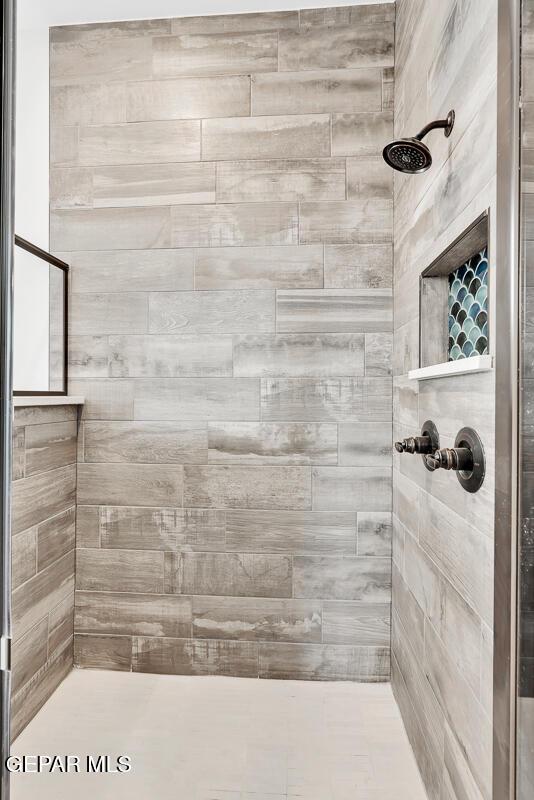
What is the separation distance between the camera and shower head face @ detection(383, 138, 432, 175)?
1304 millimetres

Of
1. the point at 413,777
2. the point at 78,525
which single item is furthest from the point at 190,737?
the point at 78,525

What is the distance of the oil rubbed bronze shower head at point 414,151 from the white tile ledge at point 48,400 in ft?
4.27

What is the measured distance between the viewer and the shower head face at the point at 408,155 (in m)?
1.30

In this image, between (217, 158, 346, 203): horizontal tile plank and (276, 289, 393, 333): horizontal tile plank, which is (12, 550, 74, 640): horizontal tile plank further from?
(217, 158, 346, 203): horizontal tile plank

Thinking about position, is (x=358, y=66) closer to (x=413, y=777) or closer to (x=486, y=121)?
(x=486, y=121)

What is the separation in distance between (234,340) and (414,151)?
99 centimetres

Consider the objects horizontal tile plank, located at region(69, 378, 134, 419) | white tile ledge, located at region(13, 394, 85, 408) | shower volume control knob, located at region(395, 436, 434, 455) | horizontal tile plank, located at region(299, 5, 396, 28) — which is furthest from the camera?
horizontal tile plank, located at region(69, 378, 134, 419)

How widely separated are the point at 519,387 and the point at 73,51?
2287 millimetres

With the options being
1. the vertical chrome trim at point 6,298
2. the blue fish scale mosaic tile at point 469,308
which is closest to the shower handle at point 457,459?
the blue fish scale mosaic tile at point 469,308

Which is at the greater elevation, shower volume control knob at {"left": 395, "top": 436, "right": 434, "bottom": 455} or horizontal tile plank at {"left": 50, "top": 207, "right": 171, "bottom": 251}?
horizontal tile plank at {"left": 50, "top": 207, "right": 171, "bottom": 251}

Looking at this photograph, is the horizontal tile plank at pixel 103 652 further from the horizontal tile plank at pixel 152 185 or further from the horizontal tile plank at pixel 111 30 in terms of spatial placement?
the horizontal tile plank at pixel 111 30

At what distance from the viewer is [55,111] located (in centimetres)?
216

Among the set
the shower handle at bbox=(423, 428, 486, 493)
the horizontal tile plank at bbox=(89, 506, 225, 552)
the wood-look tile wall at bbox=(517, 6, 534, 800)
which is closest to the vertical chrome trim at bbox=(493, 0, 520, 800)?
the wood-look tile wall at bbox=(517, 6, 534, 800)

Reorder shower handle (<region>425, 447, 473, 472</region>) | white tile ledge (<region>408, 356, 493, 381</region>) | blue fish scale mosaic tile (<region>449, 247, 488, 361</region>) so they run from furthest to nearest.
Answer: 1. blue fish scale mosaic tile (<region>449, 247, 488, 361</region>)
2. shower handle (<region>425, 447, 473, 472</region>)
3. white tile ledge (<region>408, 356, 493, 381</region>)
